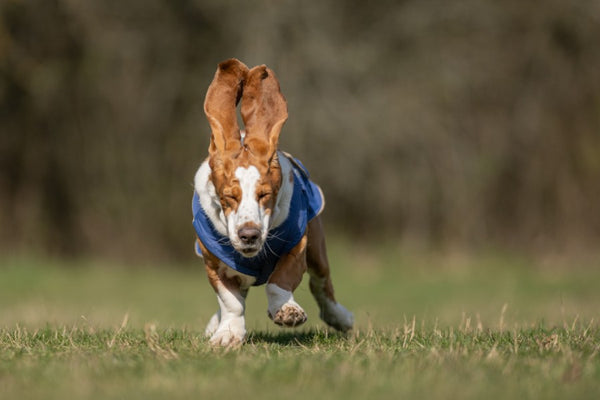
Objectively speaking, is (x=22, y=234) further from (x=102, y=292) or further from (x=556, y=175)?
(x=556, y=175)

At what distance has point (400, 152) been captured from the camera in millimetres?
18375

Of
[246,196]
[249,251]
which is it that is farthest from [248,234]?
[246,196]

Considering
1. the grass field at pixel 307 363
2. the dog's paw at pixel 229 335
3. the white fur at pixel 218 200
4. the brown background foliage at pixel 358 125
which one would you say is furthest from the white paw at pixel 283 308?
the brown background foliage at pixel 358 125

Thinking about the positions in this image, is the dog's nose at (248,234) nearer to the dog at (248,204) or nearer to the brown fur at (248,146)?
the dog at (248,204)

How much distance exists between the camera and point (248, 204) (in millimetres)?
5355

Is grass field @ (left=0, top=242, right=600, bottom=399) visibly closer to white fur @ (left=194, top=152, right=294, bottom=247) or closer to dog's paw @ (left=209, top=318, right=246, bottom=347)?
dog's paw @ (left=209, top=318, right=246, bottom=347)

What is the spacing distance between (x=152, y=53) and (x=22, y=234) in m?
4.72

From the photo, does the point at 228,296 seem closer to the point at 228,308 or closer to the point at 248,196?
the point at 228,308

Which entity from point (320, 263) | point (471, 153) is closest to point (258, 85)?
point (320, 263)

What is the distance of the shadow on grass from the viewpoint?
6.09 metres

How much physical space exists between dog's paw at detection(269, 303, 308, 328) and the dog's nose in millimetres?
568

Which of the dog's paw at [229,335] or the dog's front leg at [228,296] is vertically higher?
the dog's front leg at [228,296]

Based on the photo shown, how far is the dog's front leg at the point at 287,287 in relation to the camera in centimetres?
553

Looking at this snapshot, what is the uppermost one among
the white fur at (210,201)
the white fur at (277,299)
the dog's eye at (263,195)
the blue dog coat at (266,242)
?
the dog's eye at (263,195)
